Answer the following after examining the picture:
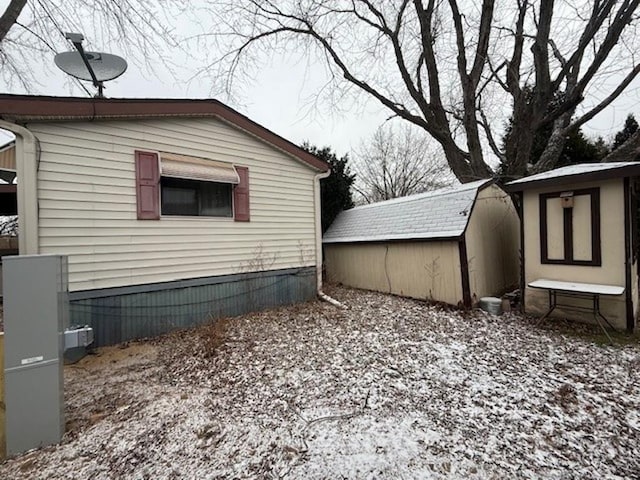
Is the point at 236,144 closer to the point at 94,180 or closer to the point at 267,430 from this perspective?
the point at 94,180

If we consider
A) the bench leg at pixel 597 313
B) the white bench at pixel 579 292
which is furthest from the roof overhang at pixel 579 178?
the bench leg at pixel 597 313

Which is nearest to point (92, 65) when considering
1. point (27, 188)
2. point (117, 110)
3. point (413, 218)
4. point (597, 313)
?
point (117, 110)

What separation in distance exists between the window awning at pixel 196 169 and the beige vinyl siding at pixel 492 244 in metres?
5.25

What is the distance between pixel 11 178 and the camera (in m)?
9.98

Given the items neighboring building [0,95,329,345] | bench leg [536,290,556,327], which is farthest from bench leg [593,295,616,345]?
neighboring building [0,95,329,345]

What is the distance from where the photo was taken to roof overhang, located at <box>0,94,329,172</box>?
12.2 feet

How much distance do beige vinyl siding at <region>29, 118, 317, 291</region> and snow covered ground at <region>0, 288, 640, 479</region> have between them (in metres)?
1.33

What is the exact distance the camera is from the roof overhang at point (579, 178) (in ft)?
14.2

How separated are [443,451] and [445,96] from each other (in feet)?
42.3

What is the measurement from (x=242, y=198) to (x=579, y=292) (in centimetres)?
631

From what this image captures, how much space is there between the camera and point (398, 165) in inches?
780

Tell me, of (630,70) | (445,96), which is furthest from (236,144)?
(630,70)

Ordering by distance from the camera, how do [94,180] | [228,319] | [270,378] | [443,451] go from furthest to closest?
[228,319], [94,180], [270,378], [443,451]

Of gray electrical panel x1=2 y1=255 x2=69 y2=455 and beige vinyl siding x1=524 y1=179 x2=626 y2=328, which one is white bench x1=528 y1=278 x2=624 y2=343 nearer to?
beige vinyl siding x1=524 y1=179 x2=626 y2=328
